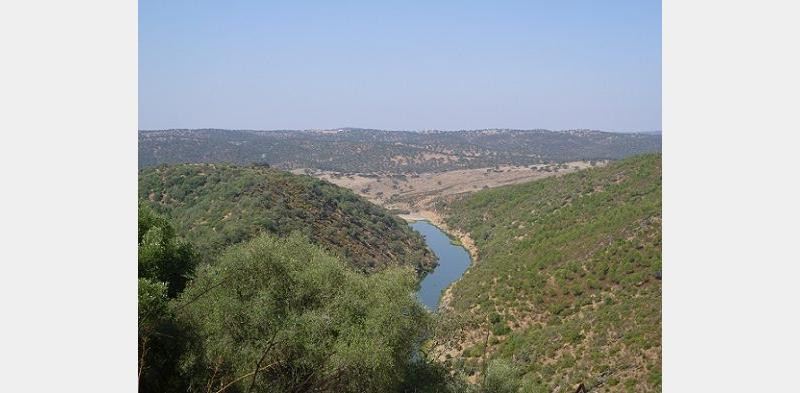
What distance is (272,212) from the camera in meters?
24.8

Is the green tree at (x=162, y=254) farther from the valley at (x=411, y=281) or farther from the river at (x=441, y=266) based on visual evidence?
the river at (x=441, y=266)

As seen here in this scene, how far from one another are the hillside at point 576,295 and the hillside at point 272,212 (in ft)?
16.3

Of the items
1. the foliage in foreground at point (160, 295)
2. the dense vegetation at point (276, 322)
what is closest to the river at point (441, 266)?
the dense vegetation at point (276, 322)

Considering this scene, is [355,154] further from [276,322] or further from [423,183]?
[276,322]

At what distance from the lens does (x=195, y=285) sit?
9.27 metres

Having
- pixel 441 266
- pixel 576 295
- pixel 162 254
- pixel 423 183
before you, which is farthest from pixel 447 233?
pixel 162 254

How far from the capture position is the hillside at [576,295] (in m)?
12.8

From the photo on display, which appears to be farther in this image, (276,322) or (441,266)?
(441,266)

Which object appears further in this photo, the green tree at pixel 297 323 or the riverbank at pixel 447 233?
the riverbank at pixel 447 233

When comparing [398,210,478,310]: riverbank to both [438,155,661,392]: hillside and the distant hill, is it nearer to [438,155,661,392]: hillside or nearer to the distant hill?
[438,155,661,392]: hillside

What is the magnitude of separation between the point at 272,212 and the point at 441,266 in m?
11.0
